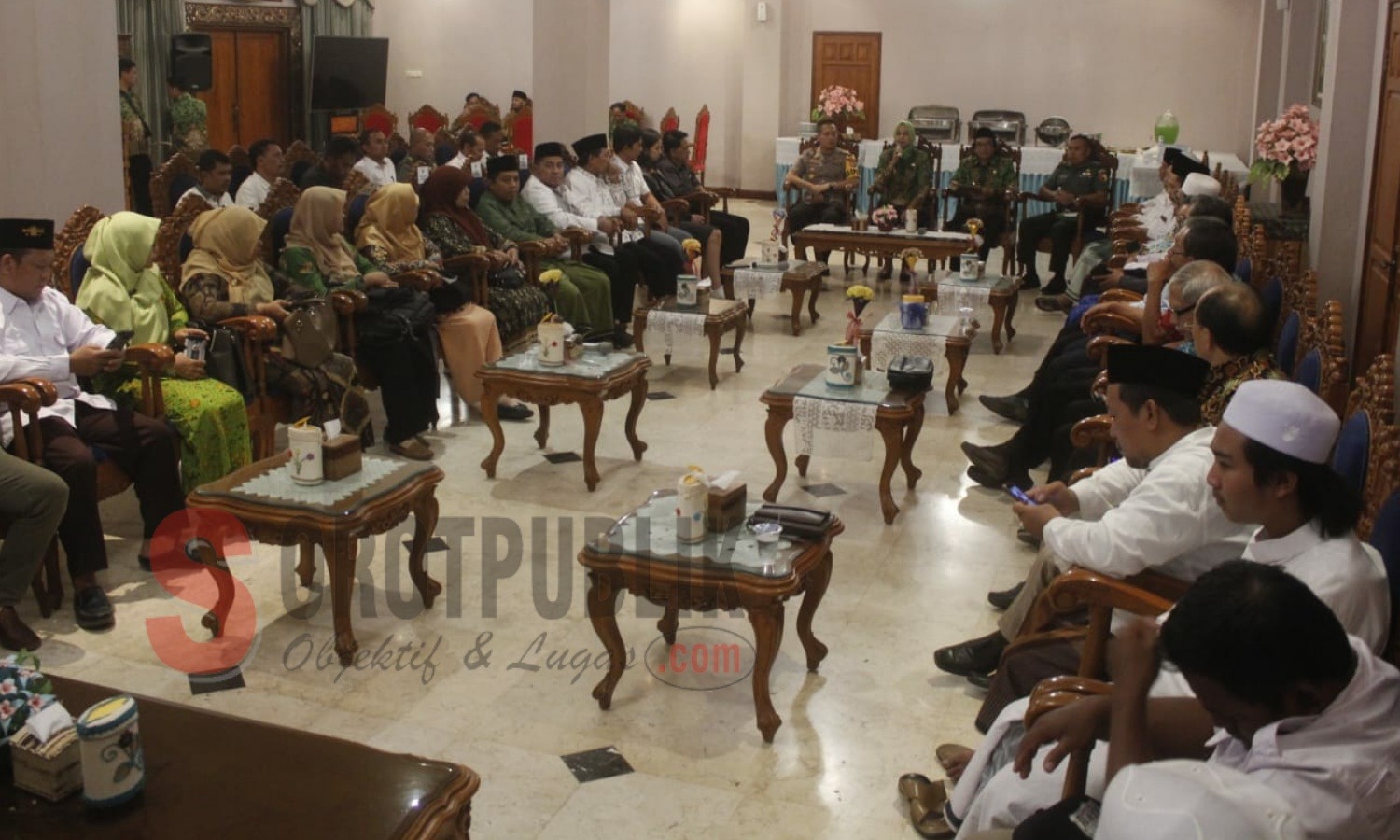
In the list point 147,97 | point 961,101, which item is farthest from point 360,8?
point 961,101

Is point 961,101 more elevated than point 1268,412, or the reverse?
point 961,101

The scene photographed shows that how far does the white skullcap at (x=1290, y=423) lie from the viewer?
7.99ft

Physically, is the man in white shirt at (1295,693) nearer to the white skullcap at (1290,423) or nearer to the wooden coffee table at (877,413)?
the white skullcap at (1290,423)

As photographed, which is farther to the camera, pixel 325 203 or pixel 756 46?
pixel 756 46

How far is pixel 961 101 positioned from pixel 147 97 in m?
8.40

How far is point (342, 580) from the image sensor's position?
13.1ft

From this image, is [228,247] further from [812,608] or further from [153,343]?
[812,608]

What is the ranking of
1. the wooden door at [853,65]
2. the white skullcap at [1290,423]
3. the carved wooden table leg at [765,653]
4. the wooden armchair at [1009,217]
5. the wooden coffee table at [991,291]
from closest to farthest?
the white skullcap at [1290,423]
the carved wooden table leg at [765,653]
the wooden coffee table at [991,291]
the wooden armchair at [1009,217]
the wooden door at [853,65]

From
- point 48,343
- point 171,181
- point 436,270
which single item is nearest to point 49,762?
point 48,343

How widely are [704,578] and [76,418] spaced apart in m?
2.34

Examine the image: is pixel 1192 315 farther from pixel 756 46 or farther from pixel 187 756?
pixel 756 46

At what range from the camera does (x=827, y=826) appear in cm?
325

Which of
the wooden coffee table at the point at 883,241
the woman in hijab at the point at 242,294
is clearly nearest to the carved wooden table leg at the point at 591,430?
the woman in hijab at the point at 242,294

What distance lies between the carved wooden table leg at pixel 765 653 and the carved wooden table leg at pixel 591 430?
2.03 metres
